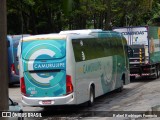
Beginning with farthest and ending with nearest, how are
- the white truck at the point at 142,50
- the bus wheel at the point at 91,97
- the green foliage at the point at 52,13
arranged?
the green foliage at the point at 52,13 < the white truck at the point at 142,50 < the bus wheel at the point at 91,97

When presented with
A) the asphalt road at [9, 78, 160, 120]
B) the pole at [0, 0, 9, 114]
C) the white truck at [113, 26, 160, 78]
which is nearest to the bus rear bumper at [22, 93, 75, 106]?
the asphalt road at [9, 78, 160, 120]

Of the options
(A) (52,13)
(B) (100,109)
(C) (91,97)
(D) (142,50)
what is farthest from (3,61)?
(A) (52,13)

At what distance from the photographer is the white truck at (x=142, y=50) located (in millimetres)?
24641

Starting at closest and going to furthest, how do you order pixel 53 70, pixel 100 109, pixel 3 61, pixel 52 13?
pixel 3 61 < pixel 53 70 < pixel 100 109 < pixel 52 13

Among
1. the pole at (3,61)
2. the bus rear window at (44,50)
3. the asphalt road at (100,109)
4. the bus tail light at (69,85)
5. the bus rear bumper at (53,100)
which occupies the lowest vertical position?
the asphalt road at (100,109)

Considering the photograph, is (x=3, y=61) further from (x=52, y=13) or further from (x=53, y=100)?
(x=52, y=13)

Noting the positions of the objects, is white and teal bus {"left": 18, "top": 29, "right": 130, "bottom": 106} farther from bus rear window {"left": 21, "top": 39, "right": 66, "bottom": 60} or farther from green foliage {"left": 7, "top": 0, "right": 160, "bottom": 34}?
green foliage {"left": 7, "top": 0, "right": 160, "bottom": 34}

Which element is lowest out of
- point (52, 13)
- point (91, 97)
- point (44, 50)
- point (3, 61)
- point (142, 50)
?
point (91, 97)

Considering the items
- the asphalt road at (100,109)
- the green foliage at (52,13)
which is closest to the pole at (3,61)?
the asphalt road at (100,109)

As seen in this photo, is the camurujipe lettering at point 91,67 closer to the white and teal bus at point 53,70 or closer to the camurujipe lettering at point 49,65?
the white and teal bus at point 53,70

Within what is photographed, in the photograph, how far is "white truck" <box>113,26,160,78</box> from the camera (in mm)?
24641

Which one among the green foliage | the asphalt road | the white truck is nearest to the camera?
the asphalt road

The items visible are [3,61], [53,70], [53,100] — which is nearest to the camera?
[3,61]

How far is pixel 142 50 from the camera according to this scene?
24.6 meters
